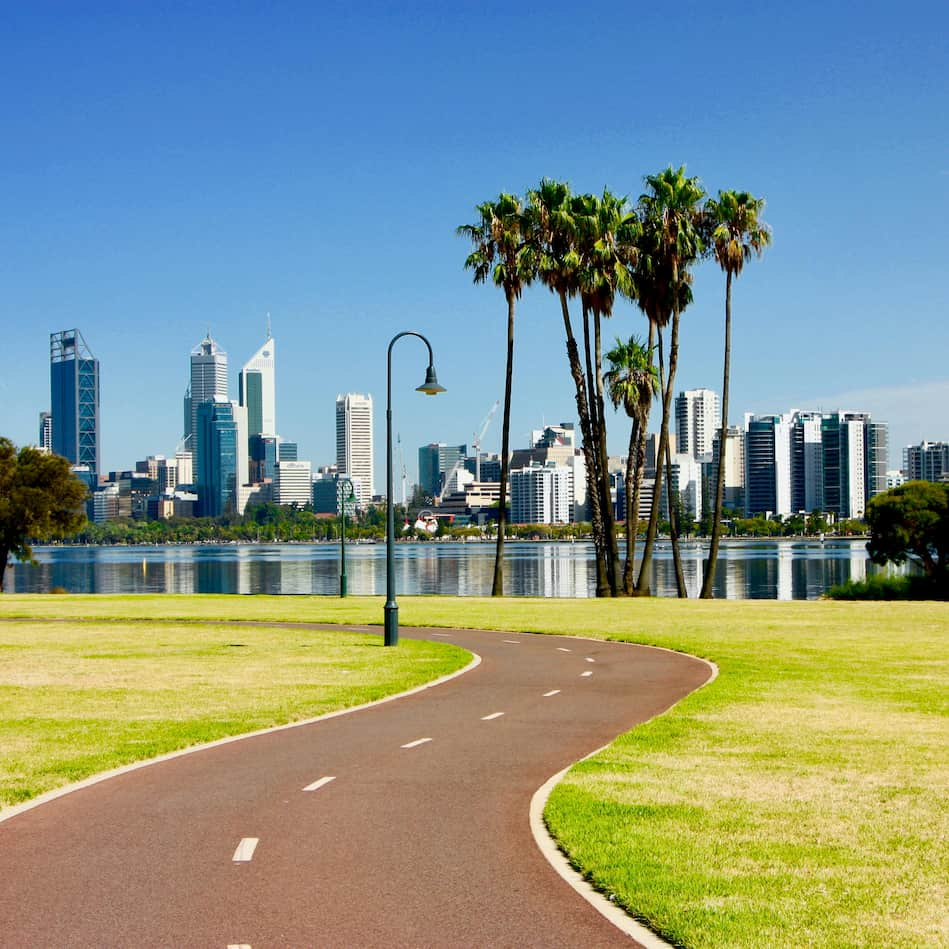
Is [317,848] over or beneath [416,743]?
over

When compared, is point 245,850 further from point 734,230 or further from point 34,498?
point 34,498

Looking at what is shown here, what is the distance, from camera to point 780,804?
11.6m

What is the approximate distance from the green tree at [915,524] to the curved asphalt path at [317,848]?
62927 millimetres

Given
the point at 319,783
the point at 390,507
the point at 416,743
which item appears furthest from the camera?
the point at 390,507

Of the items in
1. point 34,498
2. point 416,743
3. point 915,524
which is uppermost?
point 34,498

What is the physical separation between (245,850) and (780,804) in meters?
5.16

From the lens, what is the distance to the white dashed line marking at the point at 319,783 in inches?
503

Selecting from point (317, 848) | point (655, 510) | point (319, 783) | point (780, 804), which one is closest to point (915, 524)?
point (655, 510)

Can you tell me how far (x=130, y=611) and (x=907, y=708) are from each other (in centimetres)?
3611

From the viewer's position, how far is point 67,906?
8.53 m

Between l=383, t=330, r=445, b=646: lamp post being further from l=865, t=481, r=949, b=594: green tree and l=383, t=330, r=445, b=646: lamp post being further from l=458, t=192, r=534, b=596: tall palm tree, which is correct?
l=865, t=481, r=949, b=594: green tree

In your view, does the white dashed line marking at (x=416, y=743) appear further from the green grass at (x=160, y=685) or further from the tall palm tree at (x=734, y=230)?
the tall palm tree at (x=734, y=230)

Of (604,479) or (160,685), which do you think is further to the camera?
(604,479)

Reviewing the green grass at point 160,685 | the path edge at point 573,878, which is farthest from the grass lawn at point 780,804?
the green grass at point 160,685
